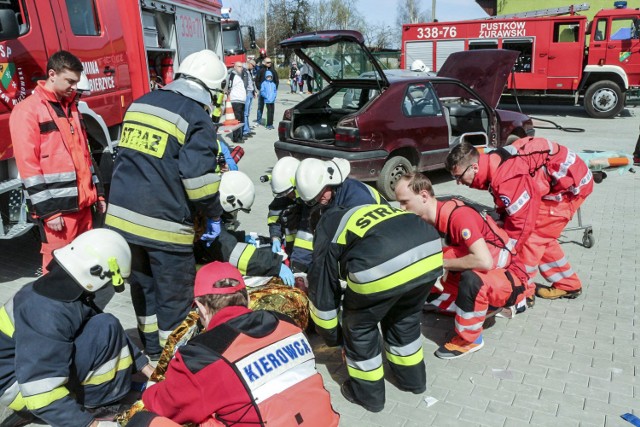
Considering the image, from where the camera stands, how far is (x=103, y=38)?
19.0 feet

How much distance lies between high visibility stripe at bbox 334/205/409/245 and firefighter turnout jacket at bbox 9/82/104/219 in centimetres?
225

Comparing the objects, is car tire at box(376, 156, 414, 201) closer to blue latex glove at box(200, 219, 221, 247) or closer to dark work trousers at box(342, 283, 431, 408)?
Result: blue latex glove at box(200, 219, 221, 247)

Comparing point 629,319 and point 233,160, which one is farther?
point 233,160

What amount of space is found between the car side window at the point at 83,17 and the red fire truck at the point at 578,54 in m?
11.7

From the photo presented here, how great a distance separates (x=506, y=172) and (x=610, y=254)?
204cm

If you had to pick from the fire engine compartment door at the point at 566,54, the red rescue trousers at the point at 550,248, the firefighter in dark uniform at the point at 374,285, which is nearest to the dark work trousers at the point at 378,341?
the firefighter in dark uniform at the point at 374,285

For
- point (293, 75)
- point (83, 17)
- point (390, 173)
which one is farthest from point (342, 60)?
point (293, 75)

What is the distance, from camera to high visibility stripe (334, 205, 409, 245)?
2.82m

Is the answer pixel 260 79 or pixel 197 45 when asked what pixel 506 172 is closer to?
pixel 197 45

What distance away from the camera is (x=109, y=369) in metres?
2.88

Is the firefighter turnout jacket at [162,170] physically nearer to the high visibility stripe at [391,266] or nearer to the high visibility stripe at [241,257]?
the high visibility stripe at [241,257]

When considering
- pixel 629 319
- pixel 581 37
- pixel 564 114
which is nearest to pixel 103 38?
pixel 629 319

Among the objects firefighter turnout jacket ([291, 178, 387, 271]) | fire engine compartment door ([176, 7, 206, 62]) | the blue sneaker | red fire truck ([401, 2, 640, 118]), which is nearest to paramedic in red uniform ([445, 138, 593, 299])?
the blue sneaker

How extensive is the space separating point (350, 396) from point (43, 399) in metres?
1.64
